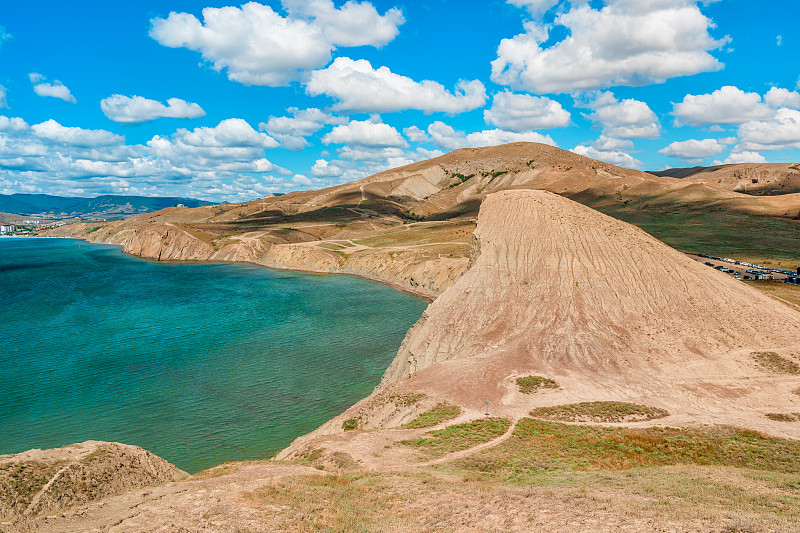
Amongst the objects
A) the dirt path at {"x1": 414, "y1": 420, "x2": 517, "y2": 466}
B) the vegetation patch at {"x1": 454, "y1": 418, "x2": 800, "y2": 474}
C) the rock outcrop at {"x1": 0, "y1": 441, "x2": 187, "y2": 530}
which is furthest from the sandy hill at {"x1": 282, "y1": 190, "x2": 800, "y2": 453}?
the rock outcrop at {"x1": 0, "y1": 441, "x2": 187, "y2": 530}

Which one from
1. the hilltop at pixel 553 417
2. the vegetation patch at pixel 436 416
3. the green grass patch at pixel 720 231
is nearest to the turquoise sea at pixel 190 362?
the hilltop at pixel 553 417

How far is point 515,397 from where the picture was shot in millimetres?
30766

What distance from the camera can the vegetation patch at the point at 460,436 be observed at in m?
24.2

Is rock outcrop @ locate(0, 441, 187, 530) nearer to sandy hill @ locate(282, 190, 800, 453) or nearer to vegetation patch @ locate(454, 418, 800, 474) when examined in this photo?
sandy hill @ locate(282, 190, 800, 453)

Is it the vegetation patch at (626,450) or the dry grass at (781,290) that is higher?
the dry grass at (781,290)

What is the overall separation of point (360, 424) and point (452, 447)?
8.51m

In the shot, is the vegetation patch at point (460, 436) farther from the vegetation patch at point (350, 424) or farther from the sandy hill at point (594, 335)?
the vegetation patch at point (350, 424)

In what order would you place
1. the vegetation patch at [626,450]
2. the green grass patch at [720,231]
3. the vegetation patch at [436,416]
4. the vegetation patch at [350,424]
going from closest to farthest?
the vegetation patch at [626,450] < the vegetation patch at [436,416] < the vegetation patch at [350,424] < the green grass patch at [720,231]

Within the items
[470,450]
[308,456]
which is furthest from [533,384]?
[308,456]

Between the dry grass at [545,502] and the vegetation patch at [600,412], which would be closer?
the dry grass at [545,502]

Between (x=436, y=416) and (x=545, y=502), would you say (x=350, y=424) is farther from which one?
(x=545, y=502)

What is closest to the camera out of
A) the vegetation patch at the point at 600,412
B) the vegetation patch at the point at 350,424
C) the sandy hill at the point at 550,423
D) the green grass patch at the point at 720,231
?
the sandy hill at the point at 550,423

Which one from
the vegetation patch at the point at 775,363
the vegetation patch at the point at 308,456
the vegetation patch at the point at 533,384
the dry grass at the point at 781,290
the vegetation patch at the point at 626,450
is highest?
the dry grass at the point at 781,290

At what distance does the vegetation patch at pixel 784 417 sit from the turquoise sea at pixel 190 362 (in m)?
30.6
